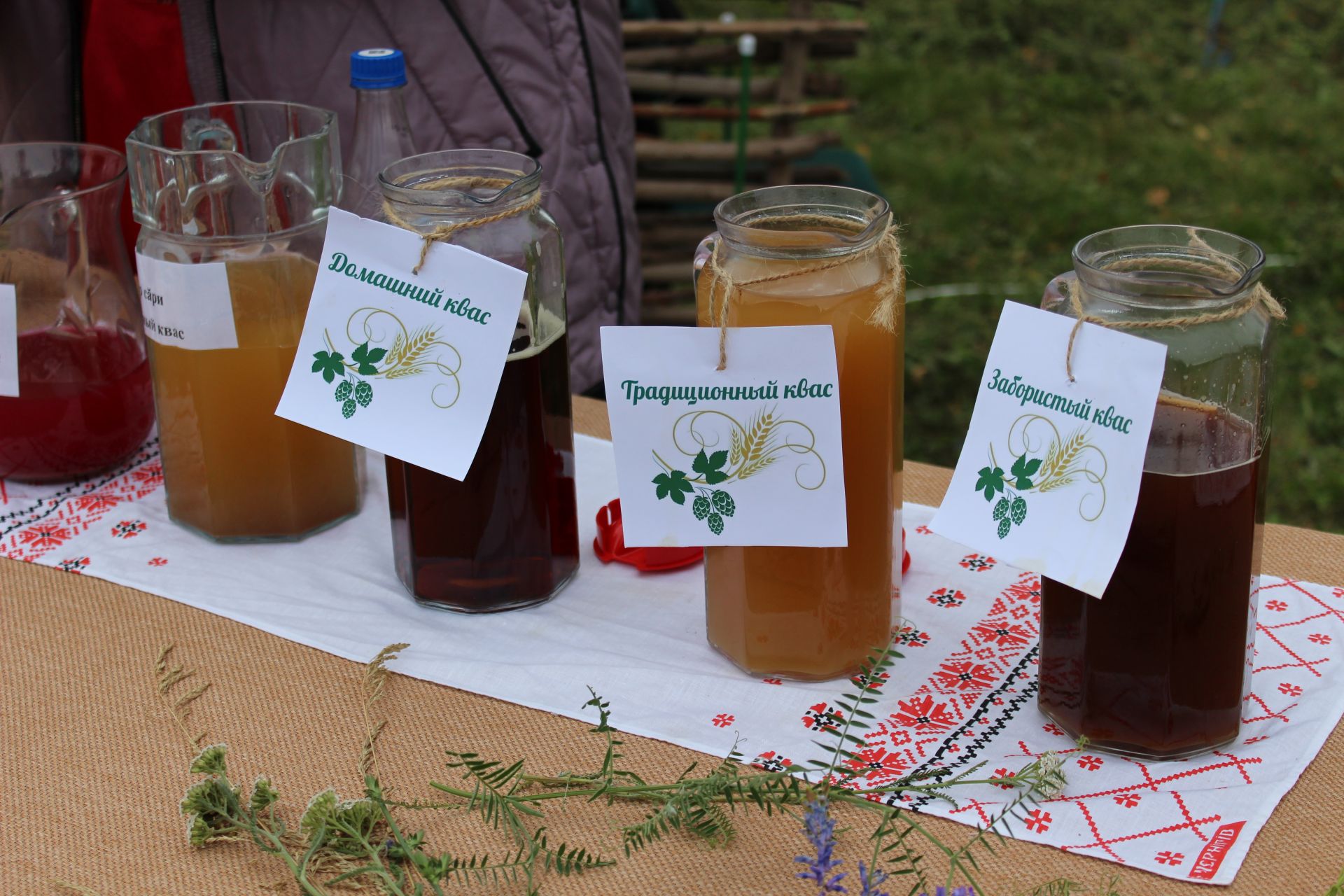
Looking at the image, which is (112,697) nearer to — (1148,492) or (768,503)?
(768,503)

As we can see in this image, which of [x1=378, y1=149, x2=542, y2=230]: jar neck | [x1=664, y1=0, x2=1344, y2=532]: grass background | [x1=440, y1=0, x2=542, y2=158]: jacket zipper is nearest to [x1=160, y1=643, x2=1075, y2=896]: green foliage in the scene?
[x1=378, y1=149, x2=542, y2=230]: jar neck

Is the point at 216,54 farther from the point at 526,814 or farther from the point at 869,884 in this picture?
the point at 869,884

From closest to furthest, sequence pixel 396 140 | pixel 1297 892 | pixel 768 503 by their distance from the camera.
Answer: pixel 1297 892
pixel 768 503
pixel 396 140

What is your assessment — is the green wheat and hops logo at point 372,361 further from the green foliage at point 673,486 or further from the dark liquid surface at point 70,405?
the dark liquid surface at point 70,405

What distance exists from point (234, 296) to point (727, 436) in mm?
404

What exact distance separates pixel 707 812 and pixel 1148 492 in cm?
30

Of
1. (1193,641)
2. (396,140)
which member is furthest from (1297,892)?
(396,140)

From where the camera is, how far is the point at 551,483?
3.12 ft

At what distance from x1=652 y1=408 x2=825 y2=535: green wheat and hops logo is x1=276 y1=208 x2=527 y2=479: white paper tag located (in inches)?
5.3

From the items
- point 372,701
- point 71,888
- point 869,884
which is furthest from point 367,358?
point 869,884

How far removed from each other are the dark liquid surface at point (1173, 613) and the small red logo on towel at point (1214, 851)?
0.06m

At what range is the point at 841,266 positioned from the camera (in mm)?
788

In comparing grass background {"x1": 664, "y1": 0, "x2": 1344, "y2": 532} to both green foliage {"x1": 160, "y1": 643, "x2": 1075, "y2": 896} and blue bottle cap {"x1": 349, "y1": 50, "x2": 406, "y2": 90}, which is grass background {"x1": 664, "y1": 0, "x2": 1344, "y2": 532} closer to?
blue bottle cap {"x1": 349, "y1": 50, "x2": 406, "y2": 90}

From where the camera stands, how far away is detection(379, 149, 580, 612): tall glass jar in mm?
879
